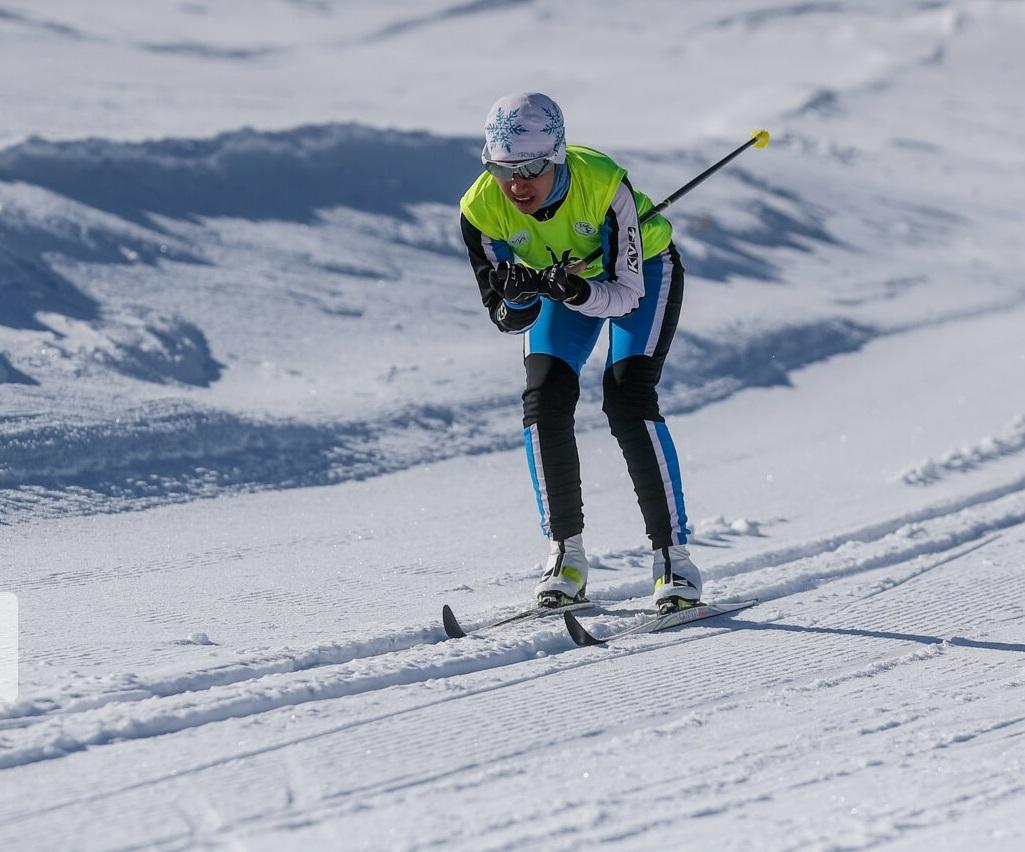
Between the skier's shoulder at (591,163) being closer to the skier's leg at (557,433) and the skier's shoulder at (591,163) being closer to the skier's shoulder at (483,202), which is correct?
the skier's shoulder at (483,202)

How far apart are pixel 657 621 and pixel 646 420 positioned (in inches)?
24.8

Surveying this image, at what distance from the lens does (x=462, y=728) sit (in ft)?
10.1

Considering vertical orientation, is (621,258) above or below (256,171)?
below

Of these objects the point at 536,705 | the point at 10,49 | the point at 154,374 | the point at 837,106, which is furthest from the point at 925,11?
the point at 536,705

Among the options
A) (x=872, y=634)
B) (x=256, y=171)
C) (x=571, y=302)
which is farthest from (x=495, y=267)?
(x=256, y=171)

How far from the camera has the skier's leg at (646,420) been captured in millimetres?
4262

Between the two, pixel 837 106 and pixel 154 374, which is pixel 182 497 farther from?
pixel 837 106

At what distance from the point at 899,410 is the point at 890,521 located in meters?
2.67

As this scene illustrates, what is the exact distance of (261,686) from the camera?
3248mm

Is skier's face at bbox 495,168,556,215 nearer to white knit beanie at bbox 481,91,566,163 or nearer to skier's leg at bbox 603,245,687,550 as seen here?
white knit beanie at bbox 481,91,566,163

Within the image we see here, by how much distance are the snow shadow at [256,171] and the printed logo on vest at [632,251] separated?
199 inches

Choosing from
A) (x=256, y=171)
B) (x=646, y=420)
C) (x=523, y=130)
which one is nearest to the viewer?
(x=523, y=130)

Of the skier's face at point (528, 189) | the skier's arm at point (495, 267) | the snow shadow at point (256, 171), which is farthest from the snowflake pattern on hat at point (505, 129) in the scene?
the snow shadow at point (256, 171)

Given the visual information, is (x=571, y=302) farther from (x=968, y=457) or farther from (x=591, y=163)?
(x=968, y=457)
